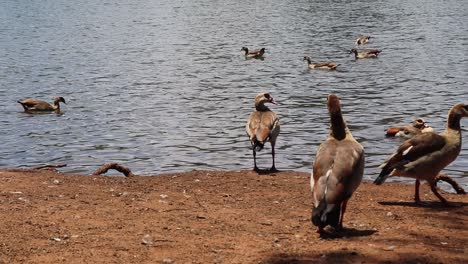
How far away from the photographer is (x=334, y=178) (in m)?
9.33

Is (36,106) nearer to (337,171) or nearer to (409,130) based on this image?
(409,130)

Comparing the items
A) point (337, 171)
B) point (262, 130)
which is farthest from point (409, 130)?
point (337, 171)

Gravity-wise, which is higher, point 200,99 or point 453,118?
point 453,118

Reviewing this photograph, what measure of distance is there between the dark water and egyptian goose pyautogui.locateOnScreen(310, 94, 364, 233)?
6235 millimetres

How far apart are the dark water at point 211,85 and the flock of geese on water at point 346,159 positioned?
151 inches

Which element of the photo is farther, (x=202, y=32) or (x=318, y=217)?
(x=202, y=32)

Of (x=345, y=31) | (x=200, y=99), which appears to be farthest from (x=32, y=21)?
(x=200, y=99)

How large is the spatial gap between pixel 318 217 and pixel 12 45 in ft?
164

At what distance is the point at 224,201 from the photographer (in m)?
12.3

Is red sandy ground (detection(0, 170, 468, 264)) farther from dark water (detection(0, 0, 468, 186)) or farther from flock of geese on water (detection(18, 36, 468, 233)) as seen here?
dark water (detection(0, 0, 468, 186))

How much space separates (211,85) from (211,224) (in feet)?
75.1

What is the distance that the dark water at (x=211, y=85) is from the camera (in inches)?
790


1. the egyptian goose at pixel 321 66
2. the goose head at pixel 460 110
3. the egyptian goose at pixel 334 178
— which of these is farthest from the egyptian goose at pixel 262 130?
the egyptian goose at pixel 321 66

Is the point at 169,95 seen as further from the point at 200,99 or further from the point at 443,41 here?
the point at 443,41
